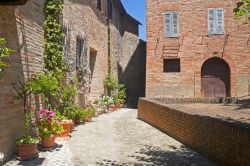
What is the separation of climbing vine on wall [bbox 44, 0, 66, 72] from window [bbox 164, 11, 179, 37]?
9.90m

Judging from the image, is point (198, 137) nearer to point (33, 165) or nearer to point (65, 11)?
point (33, 165)

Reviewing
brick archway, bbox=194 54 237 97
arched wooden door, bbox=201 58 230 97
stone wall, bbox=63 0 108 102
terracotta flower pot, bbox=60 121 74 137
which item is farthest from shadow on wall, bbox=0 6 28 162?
arched wooden door, bbox=201 58 230 97

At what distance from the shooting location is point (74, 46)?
12.7 m

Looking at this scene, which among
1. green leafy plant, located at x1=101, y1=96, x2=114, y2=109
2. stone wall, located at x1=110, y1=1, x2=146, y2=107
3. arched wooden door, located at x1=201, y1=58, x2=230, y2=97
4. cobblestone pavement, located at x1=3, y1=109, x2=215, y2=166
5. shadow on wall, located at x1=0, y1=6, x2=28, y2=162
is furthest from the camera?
stone wall, located at x1=110, y1=1, x2=146, y2=107

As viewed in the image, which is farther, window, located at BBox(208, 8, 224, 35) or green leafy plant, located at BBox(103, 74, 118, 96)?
window, located at BBox(208, 8, 224, 35)

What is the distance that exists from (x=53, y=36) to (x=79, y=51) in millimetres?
3229

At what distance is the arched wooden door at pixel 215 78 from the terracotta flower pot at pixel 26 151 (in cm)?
1434

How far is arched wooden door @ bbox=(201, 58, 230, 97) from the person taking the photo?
19.7 m

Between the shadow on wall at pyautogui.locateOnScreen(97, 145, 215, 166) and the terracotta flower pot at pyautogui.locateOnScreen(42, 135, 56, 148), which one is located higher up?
the terracotta flower pot at pyautogui.locateOnScreen(42, 135, 56, 148)

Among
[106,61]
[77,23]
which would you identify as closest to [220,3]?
[106,61]

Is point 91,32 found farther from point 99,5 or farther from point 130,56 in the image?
point 130,56

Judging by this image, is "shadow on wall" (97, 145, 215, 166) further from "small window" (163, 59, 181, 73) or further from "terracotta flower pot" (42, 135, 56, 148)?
"small window" (163, 59, 181, 73)

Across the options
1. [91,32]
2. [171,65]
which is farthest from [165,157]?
[171,65]

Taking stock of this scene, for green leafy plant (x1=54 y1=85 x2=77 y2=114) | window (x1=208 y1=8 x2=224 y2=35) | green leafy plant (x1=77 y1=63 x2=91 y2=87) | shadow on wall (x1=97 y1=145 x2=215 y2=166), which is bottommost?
shadow on wall (x1=97 y1=145 x2=215 y2=166)
